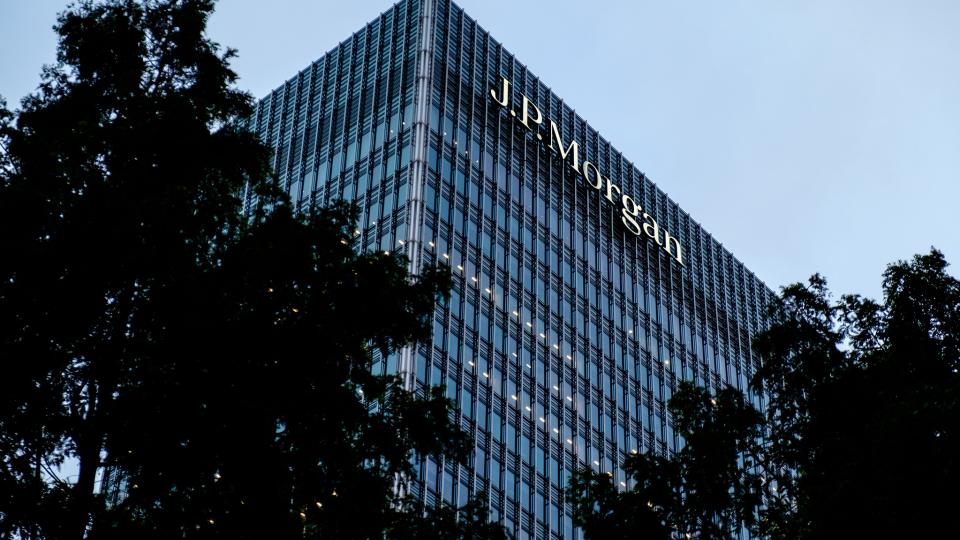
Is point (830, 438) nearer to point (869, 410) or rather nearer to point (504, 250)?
point (869, 410)

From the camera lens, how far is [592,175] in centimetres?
11906

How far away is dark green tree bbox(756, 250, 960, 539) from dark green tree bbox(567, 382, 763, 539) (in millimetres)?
929

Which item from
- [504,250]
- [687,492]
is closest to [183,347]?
[687,492]

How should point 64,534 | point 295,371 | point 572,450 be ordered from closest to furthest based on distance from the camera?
1. point 64,534
2. point 295,371
3. point 572,450

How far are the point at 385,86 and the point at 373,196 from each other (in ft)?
40.4

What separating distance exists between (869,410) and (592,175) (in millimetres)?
92020

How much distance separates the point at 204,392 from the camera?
74.2 feet

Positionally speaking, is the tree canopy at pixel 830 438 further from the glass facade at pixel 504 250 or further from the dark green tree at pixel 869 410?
the glass facade at pixel 504 250

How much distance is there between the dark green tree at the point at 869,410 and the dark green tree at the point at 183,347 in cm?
775

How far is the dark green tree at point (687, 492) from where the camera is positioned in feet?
88.2

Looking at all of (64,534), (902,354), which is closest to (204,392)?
(64,534)

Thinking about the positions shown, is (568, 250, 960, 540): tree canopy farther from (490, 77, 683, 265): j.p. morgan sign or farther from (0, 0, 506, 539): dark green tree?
(490, 77, 683, 265): j.p. morgan sign

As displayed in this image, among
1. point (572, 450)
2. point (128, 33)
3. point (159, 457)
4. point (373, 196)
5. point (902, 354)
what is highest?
point (373, 196)

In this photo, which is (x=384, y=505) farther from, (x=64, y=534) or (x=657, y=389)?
(x=657, y=389)
